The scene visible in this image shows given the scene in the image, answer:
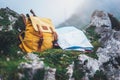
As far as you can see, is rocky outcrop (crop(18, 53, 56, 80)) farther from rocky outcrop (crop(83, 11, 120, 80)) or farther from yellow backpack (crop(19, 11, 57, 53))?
rocky outcrop (crop(83, 11, 120, 80))

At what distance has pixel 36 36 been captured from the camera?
86.0 ft

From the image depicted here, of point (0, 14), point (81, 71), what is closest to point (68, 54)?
point (81, 71)

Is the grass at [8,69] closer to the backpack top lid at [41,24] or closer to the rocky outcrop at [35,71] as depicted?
the rocky outcrop at [35,71]

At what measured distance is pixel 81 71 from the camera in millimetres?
24547

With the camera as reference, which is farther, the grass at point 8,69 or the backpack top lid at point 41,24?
the backpack top lid at point 41,24

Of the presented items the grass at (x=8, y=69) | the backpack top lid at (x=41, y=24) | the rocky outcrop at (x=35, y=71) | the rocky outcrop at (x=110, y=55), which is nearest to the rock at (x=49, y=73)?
the rocky outcrop at (x=35, y=71)

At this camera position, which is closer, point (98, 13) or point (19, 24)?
point (19, 24)

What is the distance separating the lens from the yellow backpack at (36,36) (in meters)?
26.0

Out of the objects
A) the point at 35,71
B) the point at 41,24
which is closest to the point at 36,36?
the point at 41,24

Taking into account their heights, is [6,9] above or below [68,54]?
above

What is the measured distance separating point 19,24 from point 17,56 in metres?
4.49

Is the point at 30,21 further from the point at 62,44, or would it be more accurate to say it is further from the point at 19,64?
the point at 19,64

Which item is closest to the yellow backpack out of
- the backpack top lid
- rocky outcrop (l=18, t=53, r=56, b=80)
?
the backpack top lid

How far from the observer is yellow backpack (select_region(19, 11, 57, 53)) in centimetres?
2603
